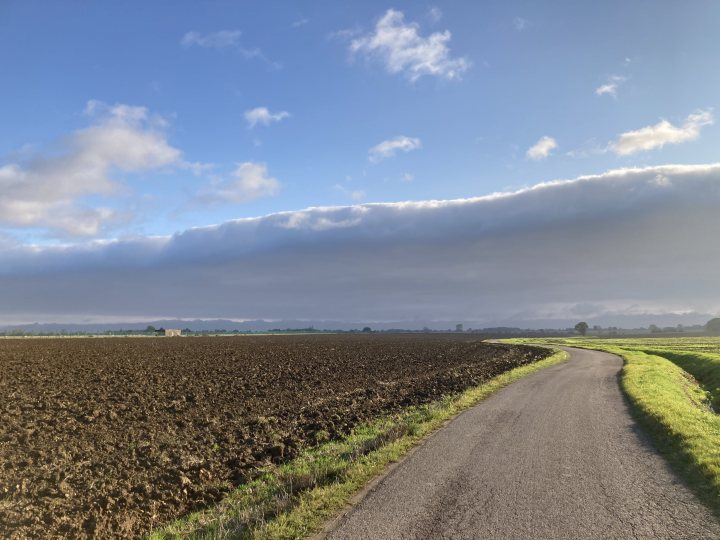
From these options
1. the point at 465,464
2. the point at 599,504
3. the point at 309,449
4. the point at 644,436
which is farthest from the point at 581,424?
the point at 309,449

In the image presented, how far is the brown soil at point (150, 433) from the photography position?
9.27 metres

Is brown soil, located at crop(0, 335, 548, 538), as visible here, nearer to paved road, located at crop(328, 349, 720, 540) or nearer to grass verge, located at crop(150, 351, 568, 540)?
grass verge, located at crop(150, 351, 568, 540)

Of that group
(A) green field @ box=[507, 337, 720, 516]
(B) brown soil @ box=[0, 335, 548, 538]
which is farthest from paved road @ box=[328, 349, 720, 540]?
(B) brown soil @ box=[0, 335, 548, 538]

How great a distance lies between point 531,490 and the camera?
353 inches

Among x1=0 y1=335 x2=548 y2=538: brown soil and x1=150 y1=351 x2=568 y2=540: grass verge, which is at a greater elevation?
x1=150 y1=351 x2=568 y2=540: grass verge

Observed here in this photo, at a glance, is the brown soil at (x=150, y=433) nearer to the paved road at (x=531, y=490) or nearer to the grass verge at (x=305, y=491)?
the grass verge at (x=305, y=491)

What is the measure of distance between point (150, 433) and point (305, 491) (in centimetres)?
924

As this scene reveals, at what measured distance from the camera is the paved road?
7.33 m

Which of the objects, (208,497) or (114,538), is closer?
(114,538)

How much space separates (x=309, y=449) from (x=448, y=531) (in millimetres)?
7121

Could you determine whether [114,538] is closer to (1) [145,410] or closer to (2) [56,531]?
(2) [56,531]

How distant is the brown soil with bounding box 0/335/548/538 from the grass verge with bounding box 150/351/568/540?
79 centimetres

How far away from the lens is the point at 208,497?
10148 millimetres

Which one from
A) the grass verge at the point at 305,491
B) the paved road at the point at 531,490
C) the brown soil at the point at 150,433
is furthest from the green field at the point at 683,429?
the brown soil at the point at 150,433
